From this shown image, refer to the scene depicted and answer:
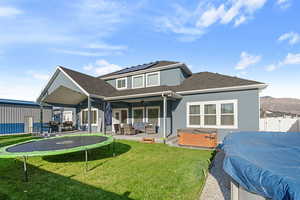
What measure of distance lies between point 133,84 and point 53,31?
7092 mm

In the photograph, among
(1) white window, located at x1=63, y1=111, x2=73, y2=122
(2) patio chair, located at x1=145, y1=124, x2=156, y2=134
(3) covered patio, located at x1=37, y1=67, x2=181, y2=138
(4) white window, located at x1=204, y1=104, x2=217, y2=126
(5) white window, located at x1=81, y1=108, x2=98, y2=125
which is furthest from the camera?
(1) white window, located at x1=63, y1=111, x2=73, y2=122

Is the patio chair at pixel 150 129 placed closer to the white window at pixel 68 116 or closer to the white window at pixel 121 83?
the white window at pixel 121 83

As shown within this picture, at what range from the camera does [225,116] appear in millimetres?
9359

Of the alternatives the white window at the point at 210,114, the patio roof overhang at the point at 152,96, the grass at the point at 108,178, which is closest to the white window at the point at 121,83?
the patio roof overhang at the point at 152,96

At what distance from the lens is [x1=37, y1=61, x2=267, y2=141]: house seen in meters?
8.96

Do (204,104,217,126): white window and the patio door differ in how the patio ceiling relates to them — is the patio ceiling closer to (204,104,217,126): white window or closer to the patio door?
the patio door

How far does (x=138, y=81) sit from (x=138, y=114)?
3.11m

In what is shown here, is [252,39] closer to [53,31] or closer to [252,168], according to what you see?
[252,168]

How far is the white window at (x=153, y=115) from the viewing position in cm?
1204

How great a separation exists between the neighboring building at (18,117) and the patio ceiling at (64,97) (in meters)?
4.23

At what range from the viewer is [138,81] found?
13.5 m

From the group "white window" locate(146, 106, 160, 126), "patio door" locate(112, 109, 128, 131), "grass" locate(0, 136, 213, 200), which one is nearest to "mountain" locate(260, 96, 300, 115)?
"white window" locate(146, 106, 160, 126)

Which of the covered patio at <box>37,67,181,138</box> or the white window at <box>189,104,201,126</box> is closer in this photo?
the white window at <box>189,104,201,126</box>

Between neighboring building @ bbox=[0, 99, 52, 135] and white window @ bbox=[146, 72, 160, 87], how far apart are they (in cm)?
1275
